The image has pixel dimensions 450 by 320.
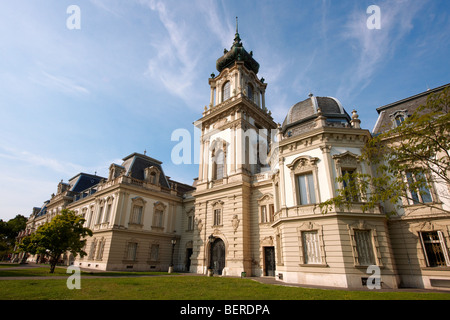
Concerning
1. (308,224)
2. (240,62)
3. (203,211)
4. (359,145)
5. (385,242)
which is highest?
(240,62)

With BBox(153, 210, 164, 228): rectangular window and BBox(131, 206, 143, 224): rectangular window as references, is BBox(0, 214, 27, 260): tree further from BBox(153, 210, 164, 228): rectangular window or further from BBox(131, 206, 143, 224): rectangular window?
BBox(153, 210, 164, 228): rectangular window

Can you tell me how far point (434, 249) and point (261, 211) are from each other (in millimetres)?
13470

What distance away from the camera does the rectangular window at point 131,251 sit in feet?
92.5

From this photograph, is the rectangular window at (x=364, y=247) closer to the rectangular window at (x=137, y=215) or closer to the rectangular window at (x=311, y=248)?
the rectangular window at (x=311, y=248)

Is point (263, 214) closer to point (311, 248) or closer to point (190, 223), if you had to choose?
point (311, 248)

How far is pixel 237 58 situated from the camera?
114ft

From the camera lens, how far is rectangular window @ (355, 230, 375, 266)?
14914 millimetres

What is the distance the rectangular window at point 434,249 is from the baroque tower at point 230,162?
13.5 m

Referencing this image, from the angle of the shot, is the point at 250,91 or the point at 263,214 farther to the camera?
the point at 250,91

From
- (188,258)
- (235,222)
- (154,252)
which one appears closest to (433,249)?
(235,222)
